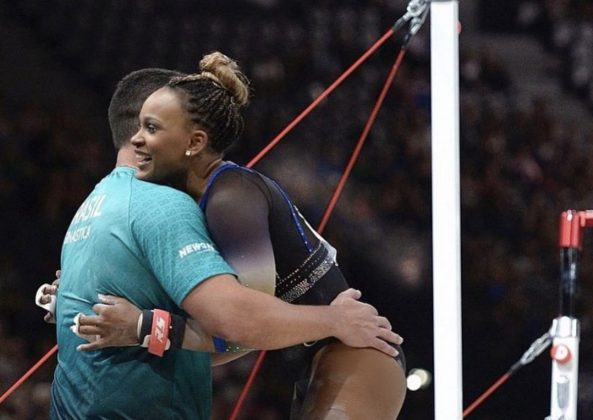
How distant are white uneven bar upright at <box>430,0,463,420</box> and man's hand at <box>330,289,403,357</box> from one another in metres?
0.27

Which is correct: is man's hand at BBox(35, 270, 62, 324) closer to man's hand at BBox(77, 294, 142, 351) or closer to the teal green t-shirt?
the teal green t-shirt

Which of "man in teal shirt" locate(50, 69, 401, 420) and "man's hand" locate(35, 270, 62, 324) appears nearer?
"man in teal shirt" locate(50, 69, 401, 420)

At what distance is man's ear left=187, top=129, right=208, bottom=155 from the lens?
3.11 meters

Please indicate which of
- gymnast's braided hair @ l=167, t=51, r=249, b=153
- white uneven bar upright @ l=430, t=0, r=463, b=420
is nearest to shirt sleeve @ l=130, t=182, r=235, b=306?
gymnast's braided hair @ l=167, t=51, r=249, b=153

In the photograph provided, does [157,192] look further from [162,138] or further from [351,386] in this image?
[351,386]

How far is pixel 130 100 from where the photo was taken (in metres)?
3.37

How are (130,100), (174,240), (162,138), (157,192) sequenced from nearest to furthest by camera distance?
(174,240) → (157,192) → (162,138) → (130,100)

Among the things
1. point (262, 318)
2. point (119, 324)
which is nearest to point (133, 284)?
point (119, 324)

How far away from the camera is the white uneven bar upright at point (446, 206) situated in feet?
9.04

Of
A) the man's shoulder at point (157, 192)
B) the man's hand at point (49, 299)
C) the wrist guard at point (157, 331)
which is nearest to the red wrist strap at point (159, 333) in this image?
the wrist guard at point (157, 331)

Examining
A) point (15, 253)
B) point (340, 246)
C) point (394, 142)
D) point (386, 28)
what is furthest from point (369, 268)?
point (386, 28)

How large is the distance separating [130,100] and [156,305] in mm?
643

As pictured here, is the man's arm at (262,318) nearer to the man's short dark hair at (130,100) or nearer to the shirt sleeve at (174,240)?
the shirt sleeve at (174,240)

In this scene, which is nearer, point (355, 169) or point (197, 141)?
point (197, 141)
